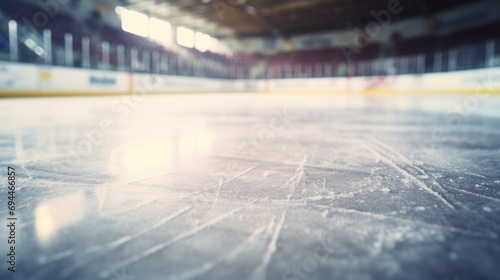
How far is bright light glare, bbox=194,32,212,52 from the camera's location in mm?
20984

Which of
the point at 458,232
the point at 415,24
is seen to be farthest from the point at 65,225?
the point at 415,24

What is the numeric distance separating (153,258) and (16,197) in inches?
23.1

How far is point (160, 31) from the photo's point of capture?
18234 mm

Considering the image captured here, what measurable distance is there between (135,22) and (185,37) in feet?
13.0

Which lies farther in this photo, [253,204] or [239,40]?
[239,40]

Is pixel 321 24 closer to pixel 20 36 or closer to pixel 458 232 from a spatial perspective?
pixel 20 36

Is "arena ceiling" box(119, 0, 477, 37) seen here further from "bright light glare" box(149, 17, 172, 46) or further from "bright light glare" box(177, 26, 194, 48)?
"bright light glare" box(177, 26, 194, 48)

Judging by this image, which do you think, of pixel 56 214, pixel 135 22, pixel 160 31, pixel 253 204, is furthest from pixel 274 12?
pixel 56 214

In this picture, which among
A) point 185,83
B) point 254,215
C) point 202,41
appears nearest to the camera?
point 254,215

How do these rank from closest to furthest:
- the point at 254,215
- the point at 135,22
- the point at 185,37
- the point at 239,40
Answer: the point at 254,215, the point at 135,22, the point at 185,37, the point at 239,40

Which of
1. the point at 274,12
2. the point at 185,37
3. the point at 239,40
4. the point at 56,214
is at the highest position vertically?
the point at 239,40

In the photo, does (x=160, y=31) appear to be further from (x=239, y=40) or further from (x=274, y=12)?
(x=274, y=12)

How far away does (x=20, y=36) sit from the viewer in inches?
293

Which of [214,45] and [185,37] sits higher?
[214,45]
